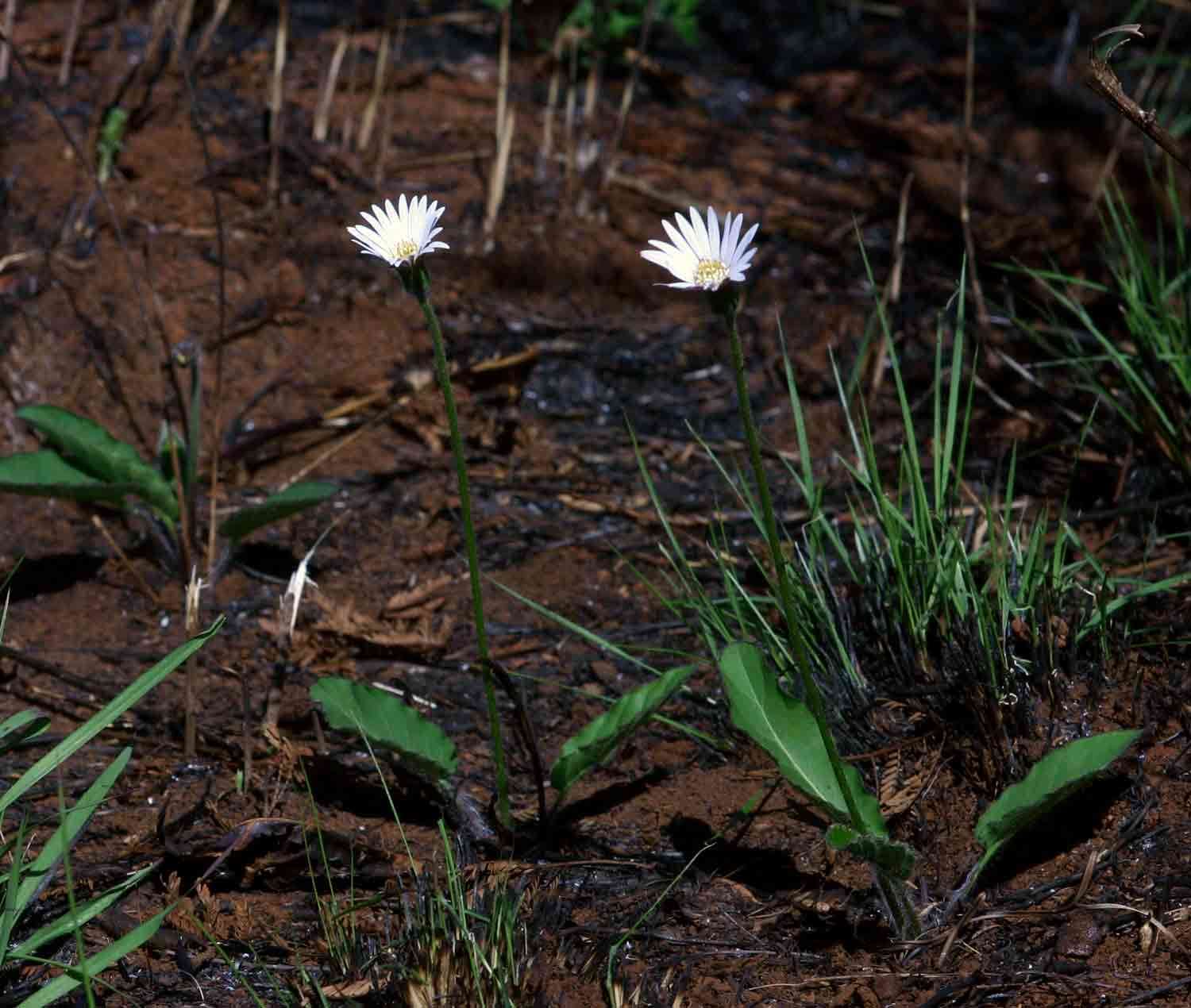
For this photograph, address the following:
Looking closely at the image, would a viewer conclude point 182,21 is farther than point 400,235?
Yes

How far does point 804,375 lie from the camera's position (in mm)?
3205

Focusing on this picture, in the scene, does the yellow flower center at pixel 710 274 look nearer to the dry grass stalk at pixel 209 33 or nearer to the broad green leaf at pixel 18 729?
the broad green leaf at pixel 18 729

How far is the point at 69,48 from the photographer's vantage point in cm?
352

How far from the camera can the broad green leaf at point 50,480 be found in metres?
2.28

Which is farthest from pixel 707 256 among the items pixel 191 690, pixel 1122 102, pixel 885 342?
pixel 885 342

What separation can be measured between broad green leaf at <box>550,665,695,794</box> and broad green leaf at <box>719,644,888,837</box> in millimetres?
71

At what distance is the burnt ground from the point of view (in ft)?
5.59

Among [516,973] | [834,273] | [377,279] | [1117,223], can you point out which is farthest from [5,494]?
[1117,223]

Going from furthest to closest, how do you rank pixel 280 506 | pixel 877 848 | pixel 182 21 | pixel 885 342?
pixel 182 21 < pixel 885 342 < pixel 280 506 < pixel 877 848

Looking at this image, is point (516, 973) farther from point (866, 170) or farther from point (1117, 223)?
point (866, 170)

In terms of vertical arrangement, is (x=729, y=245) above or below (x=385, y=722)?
above

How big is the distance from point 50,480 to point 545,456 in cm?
108

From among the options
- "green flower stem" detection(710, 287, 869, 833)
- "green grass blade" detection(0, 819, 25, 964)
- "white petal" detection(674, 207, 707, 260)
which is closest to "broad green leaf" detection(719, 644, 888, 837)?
"green flower stem" detection(710, 287, 869, 833)

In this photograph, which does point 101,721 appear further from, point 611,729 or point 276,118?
point 276,118
